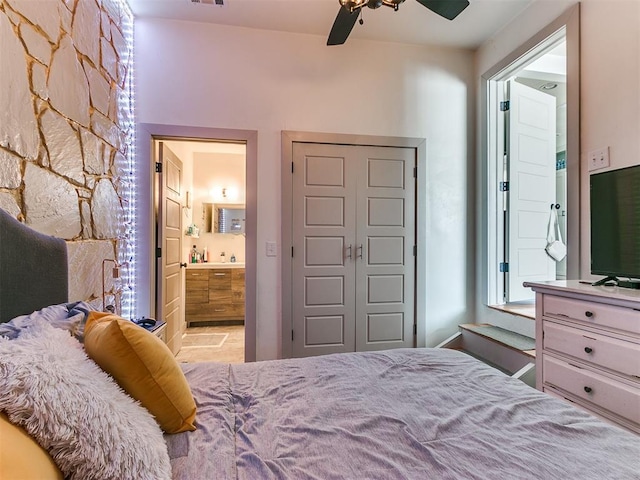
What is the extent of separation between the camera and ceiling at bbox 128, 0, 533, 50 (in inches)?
99.0

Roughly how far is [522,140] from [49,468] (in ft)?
12.2

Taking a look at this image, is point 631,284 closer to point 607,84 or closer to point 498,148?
point 607,84

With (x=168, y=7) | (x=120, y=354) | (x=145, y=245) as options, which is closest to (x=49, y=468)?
(x=120, y=354)

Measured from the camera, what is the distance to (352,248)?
295 centimetres

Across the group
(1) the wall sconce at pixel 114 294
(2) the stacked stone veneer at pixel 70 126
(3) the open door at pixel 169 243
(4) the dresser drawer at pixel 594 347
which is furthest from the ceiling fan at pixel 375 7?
(1) the wall sconce at pixel 114 294

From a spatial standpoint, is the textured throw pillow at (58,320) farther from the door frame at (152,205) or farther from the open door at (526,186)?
the open door at (526,186)

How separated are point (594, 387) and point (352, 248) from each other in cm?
187

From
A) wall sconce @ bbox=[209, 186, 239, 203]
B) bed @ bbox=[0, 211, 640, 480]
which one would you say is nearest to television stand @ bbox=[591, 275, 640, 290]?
bed @ bbox=[0, 211, 640, 480]

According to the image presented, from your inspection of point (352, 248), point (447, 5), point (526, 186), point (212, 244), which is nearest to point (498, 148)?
point (526, 186)

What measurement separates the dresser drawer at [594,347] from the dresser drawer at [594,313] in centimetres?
6

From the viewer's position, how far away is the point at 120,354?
80 cm

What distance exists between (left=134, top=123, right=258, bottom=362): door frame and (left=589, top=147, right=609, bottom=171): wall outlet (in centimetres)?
251

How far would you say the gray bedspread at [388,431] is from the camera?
0.74 meters

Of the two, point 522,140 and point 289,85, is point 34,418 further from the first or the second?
point 522,140
